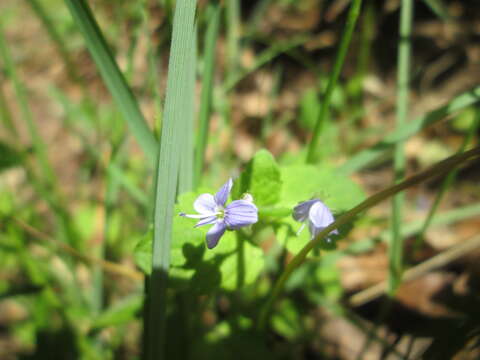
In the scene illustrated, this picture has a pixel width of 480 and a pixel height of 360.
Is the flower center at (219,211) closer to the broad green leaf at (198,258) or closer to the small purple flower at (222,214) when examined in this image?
the small purple flower at (222,214)

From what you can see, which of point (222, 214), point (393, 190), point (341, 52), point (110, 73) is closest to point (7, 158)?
point (110, 73)

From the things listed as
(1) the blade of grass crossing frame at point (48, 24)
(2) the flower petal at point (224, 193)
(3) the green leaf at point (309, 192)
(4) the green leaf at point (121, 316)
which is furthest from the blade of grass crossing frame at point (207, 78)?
(1) the blade of grass crossing frame at point (48, 24)

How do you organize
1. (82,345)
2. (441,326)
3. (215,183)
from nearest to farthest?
(441,326) → (82,345) → (215,183)

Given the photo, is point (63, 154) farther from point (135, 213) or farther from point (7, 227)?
point (7, 227)

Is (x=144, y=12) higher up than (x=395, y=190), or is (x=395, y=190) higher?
(x=144, y=12)

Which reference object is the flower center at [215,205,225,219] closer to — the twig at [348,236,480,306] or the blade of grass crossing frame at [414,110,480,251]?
the blade of grass crossing frame at [414,110,480,251]

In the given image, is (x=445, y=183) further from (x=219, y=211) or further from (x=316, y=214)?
(x=219, y=211)

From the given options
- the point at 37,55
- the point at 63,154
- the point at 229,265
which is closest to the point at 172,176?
the point at 229,265
